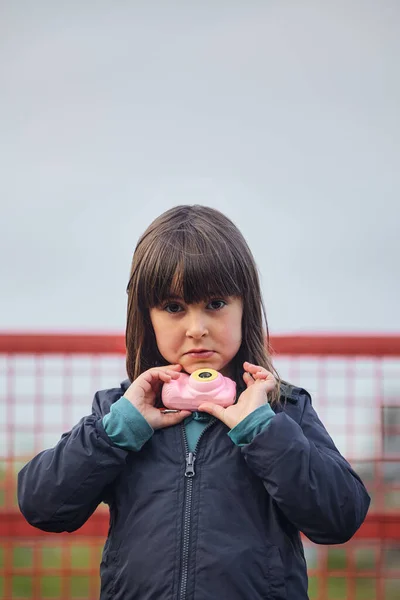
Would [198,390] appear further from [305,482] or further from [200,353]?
[305,482]

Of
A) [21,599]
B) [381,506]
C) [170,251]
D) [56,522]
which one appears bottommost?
[21,599]

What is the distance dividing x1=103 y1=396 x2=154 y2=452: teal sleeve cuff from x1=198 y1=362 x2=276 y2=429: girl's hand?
0.47 ft

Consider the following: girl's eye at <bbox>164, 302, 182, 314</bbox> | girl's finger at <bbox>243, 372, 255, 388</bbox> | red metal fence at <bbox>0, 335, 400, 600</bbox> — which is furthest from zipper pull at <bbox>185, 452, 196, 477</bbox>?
red metal fence at <bbox>0, 335, 400, 600</bbox>

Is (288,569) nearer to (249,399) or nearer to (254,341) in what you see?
(249,399)

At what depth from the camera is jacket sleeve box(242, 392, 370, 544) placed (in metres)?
2.26

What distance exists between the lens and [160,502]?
2363 millimetres

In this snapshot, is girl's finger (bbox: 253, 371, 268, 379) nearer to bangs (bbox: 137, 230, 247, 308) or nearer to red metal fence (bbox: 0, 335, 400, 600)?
bangs (bbox: 137, 230, 247, 308)

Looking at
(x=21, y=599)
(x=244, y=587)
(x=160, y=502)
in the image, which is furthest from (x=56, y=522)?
(x=21, y=599)

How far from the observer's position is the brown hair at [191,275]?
8.12 ft

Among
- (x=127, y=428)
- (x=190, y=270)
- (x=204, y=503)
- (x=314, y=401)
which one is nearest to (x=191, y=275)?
(x=190, y=270)

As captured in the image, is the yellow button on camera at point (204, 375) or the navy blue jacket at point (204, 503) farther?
the yellow button on camera at point (204, 375)

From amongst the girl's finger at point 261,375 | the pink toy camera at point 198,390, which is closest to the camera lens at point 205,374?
the pink toy camera at point 198,390

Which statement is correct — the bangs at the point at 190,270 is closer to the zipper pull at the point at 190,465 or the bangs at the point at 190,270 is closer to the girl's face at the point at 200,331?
the girl's face at the point at 200,331

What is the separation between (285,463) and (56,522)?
58 centimetres
